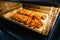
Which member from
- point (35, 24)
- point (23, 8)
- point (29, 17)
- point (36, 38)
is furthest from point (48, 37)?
point (23, 8)

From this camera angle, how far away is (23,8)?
48.8 inches

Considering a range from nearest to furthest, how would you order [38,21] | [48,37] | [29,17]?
1. [48,37]
2. [38,21]
3. [29,17]

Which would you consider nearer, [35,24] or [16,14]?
[35,24]

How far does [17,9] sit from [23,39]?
1.62 ft

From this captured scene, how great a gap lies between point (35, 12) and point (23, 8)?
0.22 meters

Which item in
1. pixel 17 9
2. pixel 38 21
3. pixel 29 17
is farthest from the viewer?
pixel 17 9

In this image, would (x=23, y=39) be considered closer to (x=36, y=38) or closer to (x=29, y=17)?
(x=36, y=38)

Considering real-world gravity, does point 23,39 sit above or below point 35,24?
below

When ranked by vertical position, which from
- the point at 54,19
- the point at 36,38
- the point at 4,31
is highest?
the point at 54,19

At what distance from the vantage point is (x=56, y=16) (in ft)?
2.85

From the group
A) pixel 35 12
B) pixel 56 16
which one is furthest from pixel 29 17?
pixel 56 16

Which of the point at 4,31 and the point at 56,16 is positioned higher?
the point at 56,16

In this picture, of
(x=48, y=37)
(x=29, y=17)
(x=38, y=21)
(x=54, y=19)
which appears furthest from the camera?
(x=29, y=17)

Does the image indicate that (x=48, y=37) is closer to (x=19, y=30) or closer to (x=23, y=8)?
(x=19, y=30)
